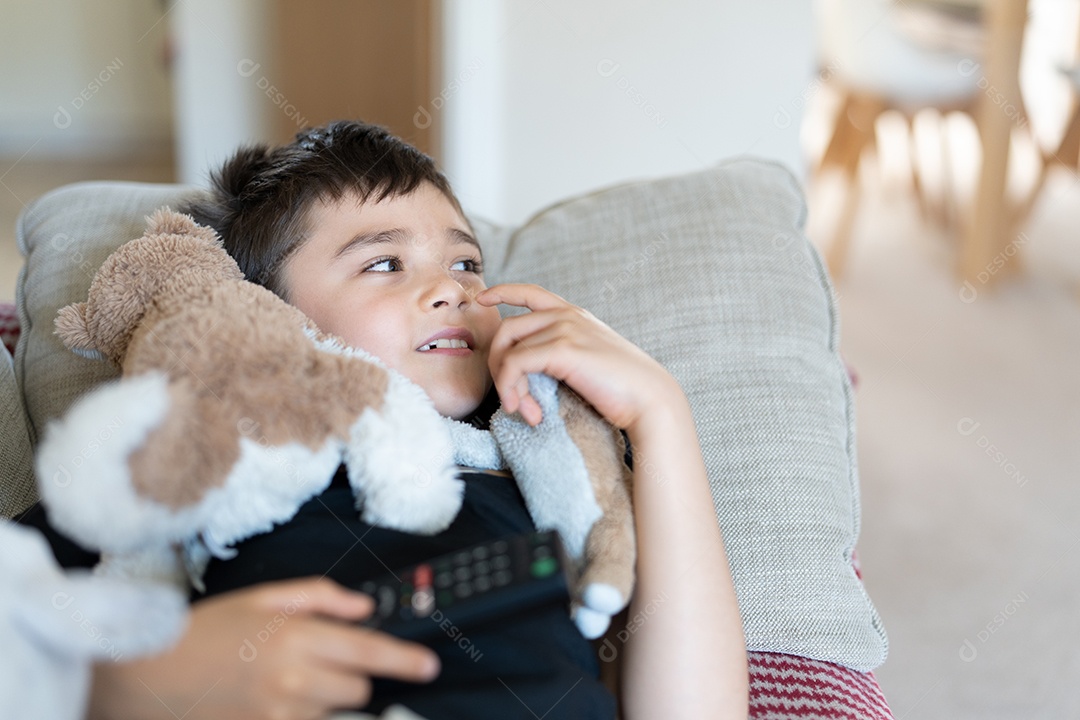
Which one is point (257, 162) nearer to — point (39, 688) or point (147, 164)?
point (39, 688)

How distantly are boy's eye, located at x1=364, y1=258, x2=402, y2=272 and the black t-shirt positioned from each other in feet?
0.78

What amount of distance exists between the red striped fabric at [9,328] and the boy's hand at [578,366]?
720mm

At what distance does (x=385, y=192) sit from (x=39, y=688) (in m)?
0.54

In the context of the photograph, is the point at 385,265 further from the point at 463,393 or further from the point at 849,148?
the point at 849,148

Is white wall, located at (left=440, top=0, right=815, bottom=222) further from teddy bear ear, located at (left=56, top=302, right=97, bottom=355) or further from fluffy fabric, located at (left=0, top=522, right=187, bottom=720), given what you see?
fluffy fabric, located at (left=0, top=522, right=187, bottom=720)

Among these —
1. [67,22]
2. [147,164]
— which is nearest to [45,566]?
[147,164]

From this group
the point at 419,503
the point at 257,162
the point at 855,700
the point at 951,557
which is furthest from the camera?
the point at 951,557

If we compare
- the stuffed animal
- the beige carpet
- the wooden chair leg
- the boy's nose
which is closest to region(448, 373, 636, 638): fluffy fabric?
the stuffed animal

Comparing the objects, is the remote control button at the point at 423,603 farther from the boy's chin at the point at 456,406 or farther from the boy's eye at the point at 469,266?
the boy's eye at the point at 469,266

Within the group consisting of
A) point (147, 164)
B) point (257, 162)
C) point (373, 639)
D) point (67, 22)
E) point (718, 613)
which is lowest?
point (147, 164)

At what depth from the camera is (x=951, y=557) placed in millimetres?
1880

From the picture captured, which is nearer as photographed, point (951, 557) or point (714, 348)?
point (714, 348)

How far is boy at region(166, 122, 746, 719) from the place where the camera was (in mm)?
708

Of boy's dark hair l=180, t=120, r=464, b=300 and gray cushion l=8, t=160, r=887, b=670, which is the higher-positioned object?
boy's dark hair l=180, t=120, r=464, b=300
